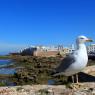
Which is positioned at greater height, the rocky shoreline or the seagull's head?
the seagull's head

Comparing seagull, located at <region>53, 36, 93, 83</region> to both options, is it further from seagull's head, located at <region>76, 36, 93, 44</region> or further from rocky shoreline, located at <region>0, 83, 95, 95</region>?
rocky shoreline, located at <region>0, 83, 95, 95</region>

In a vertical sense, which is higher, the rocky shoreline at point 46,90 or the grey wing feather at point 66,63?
the grey wing feather at point 66,63

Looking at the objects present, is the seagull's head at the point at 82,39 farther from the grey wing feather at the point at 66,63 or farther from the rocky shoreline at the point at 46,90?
the rocky shoreline at the point at 46,90

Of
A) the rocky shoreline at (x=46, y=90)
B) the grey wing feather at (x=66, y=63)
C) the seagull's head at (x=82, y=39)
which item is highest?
the seagull's head at (x=82, y=39)

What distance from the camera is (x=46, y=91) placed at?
708 cm

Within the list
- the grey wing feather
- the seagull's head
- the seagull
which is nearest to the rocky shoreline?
the seagull

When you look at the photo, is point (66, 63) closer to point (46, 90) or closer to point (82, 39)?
point (82, 39)

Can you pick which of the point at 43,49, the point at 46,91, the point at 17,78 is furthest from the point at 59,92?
the point at 43,49

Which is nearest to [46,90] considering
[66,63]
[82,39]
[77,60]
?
[77,60]

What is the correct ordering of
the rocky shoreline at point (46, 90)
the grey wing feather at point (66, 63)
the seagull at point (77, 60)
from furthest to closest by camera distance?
the grey wing feather at point (66, 63), the seagull at point (77, 60), the rocky shoreline at point (46, 90)

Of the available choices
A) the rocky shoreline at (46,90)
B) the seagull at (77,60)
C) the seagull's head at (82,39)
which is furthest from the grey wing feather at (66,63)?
the rocky shoreline at (46,90)

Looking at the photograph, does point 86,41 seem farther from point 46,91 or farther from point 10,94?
point 10,94

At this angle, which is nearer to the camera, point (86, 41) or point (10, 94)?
point (10, 94)

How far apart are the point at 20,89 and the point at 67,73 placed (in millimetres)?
1624
